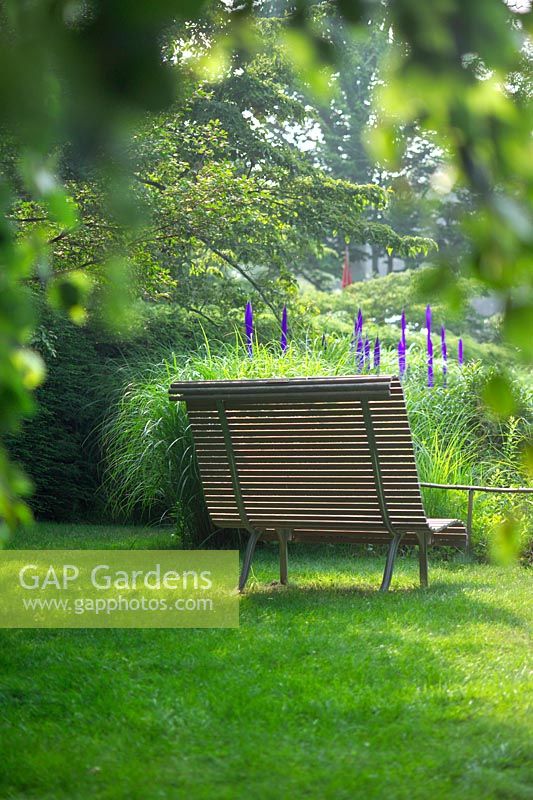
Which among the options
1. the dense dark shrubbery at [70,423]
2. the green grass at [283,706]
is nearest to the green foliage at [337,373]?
the dense dark shrubbery at [70,423]

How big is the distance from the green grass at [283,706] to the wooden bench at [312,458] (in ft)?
1.29

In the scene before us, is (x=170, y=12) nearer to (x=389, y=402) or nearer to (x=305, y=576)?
(x=389, y=402)

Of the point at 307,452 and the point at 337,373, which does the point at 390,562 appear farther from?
the point at 337,373

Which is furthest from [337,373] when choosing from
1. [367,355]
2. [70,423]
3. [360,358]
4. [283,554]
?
[70,423]

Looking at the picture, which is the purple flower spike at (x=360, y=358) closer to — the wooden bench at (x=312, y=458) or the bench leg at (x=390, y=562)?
the wooden bench at (x=312, y=458)

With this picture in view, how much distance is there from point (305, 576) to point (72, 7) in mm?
4694

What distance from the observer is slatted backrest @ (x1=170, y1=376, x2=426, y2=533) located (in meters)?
4.47

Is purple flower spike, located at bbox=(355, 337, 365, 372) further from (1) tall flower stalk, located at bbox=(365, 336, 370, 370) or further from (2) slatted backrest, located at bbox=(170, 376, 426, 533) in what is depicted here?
(2) slatted backrest, located at bbox=(170, 376, 426, 533)

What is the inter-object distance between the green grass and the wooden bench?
15.5 inches

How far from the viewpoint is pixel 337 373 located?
7344 mm

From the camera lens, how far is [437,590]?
5.11 meters

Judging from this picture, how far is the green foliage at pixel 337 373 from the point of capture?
6.88 metres

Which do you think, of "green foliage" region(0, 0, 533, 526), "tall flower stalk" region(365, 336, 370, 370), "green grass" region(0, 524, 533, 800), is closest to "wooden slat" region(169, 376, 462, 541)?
"green grass" region(0, 524, 533, 800)

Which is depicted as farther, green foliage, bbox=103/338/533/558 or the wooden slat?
green foliage, bbox=103/338/533/558
